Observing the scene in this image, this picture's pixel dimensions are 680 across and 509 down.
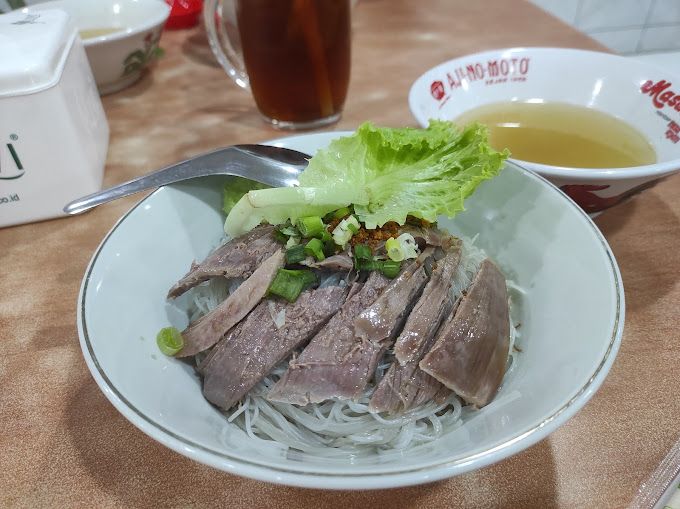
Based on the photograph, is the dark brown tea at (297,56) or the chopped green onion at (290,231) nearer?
the chopped green onion at (290,231)

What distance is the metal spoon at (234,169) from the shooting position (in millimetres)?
1443

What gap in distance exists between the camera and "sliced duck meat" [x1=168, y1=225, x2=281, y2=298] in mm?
1291

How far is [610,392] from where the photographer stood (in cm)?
128

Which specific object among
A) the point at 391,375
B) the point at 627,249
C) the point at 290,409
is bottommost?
the point at 627,249

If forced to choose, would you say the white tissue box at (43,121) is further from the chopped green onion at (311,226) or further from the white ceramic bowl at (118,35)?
the chopped green onion at (311,226)

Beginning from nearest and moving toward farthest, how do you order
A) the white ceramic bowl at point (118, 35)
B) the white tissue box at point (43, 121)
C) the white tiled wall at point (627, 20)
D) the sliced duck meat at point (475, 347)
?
1. the sliced duck meat at point (475, 347)
2. the white tissue box at point (43, 121)
3. the white ceramic bowl at point (118, 35)
4. the white tiled wall at point (627, 20)

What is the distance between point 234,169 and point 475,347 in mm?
850

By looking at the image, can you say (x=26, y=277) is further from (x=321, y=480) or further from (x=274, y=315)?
(x=321, y=480)

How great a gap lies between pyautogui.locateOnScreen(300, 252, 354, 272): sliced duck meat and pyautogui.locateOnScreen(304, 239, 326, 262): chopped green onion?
1 centimetres

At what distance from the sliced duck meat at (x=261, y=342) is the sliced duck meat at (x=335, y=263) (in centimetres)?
6

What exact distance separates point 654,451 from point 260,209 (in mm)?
1098

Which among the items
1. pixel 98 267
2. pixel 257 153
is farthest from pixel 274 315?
pixel 257 153

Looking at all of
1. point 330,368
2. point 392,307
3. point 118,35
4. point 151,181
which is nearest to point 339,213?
point 392,307

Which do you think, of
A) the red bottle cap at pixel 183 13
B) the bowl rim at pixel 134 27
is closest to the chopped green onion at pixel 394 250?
the bowl rim at pixel 134 27
